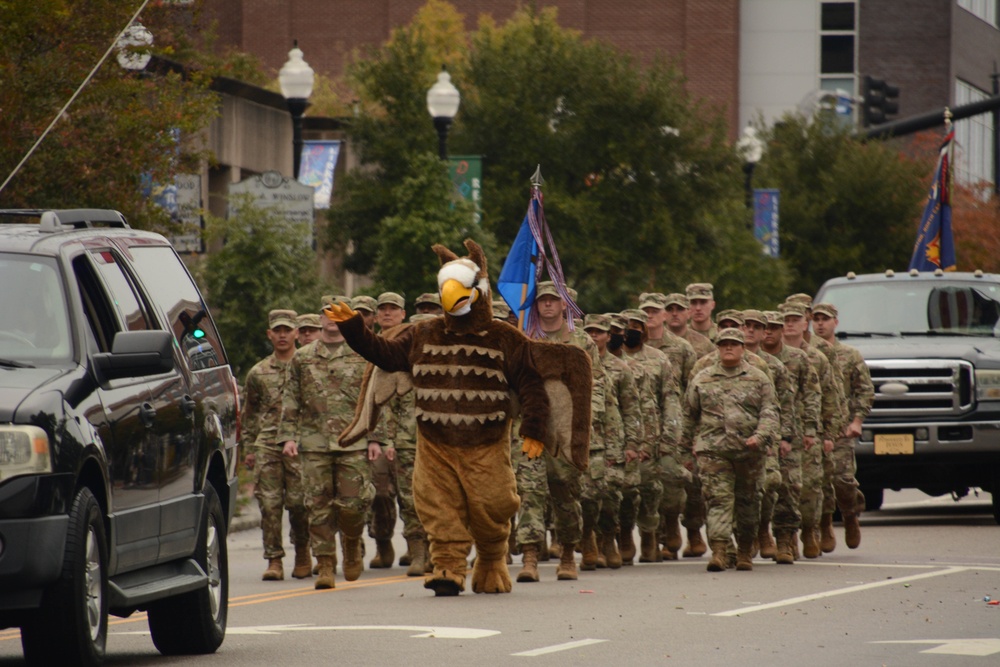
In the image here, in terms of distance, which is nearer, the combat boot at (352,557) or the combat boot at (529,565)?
the combat boot at (529,565)

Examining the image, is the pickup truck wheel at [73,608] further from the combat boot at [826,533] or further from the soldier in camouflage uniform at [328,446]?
the combat boot at [826,533]

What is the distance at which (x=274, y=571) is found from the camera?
16.0 m

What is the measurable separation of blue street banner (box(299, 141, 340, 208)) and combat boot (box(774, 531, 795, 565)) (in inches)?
517

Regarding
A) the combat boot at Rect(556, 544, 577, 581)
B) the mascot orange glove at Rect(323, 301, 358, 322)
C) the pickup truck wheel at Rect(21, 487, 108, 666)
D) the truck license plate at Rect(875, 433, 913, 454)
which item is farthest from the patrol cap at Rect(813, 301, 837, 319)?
the pickup truck wheel at Rect(21, 487, 108, 666)

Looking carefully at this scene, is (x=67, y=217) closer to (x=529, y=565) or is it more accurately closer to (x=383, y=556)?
(x=529, y=565)

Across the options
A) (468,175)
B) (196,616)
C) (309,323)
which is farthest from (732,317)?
(468,175)

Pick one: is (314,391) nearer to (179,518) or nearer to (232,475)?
(232,475)

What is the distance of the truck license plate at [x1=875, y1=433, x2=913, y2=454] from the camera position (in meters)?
20.5

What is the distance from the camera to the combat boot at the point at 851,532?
1818 centimetres

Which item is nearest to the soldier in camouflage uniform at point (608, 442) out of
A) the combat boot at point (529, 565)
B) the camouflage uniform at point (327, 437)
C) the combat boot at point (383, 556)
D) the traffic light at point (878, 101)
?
the combat boot at point (529, 565)

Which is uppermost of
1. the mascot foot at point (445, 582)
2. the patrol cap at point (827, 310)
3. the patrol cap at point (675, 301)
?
the patrol cap at point (675, 301)

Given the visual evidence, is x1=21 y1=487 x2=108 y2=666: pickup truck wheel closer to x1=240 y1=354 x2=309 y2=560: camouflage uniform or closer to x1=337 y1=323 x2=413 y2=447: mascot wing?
x1=337 y1=323 x2=413 y2=447: mascot wing

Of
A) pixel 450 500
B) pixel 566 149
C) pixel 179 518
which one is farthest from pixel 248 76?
pixel 179 518

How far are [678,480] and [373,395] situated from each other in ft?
14.9
